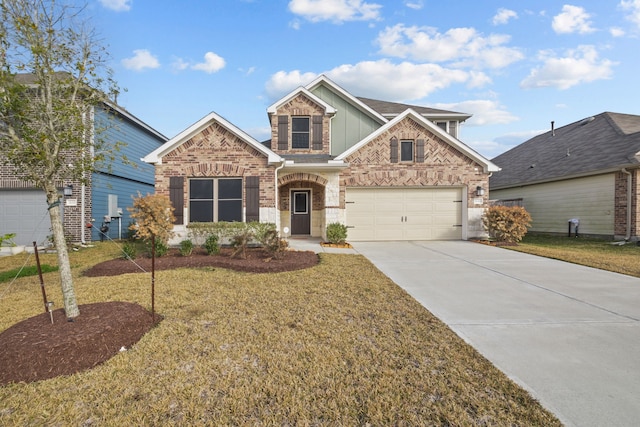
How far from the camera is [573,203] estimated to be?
14.8 m

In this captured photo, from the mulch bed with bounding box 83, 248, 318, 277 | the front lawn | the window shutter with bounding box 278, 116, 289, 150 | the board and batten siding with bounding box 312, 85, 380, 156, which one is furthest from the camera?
the board and batten siding with bounding box 312, 85, 380, 156

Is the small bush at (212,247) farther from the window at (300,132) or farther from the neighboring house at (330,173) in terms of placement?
the window at (300,132)

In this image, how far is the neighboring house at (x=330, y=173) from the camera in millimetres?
10836

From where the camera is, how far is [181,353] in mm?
3369

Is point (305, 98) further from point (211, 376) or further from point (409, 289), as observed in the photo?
point (211, 376)

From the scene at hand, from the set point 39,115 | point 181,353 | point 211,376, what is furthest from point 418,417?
point 39,115

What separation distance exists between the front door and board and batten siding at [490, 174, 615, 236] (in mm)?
12226

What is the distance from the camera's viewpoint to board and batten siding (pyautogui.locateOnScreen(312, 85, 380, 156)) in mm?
15141

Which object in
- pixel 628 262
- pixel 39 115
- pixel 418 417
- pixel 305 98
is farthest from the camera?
pixel 305 98

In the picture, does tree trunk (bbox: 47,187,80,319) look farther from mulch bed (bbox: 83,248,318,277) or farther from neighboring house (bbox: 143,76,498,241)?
neighboring house (bbox: 143,76,498,241)

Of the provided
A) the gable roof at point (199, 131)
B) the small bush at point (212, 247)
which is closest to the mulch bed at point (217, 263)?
the small bush at point (212, 247)

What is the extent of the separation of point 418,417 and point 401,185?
11260mm

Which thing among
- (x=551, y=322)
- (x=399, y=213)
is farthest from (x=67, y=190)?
(x=551, y=322)

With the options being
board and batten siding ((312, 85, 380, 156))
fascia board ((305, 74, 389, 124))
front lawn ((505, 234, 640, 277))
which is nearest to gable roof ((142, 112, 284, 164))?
board and batten siding ((312, 85, 380, 156))
